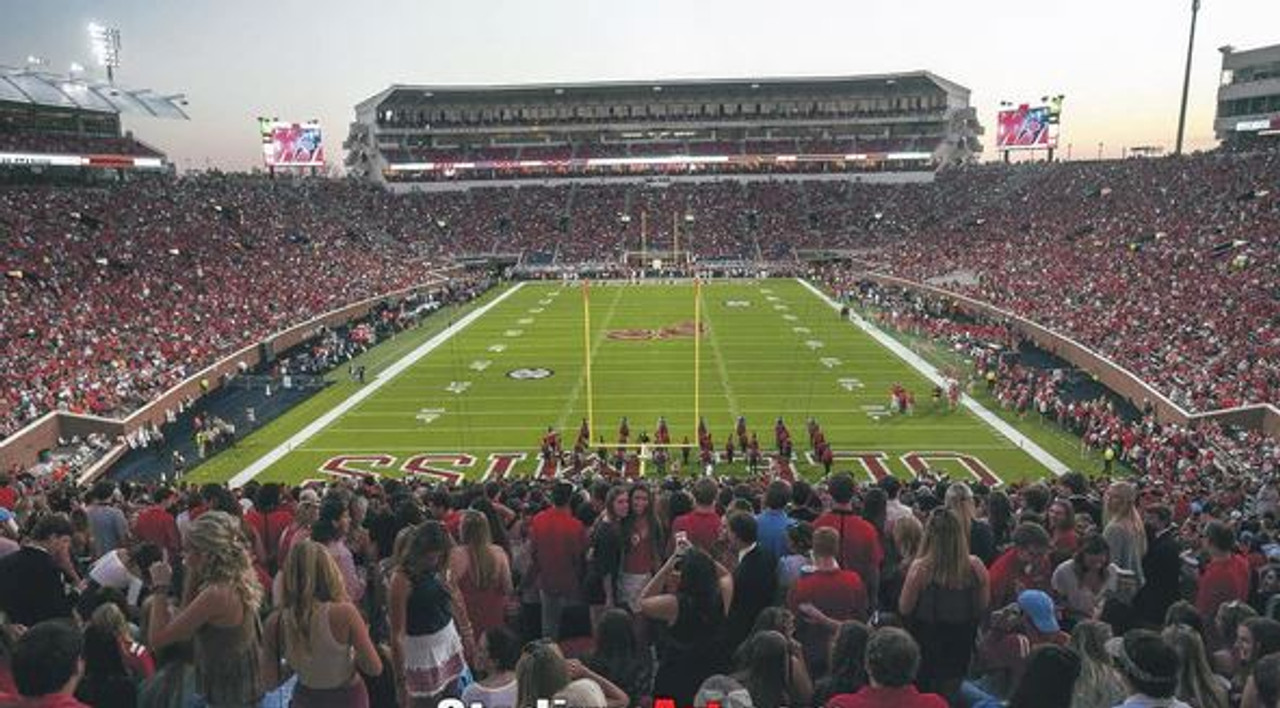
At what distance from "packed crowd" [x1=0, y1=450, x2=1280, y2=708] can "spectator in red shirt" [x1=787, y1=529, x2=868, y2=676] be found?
0.5 inches

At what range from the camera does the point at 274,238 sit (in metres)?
50.3

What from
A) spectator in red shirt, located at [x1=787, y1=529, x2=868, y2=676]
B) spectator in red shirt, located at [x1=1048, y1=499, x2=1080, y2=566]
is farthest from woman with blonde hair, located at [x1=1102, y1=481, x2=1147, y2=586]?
spectator in red shirt, located at [x1=787, y1=529, x2=868, y2=676]

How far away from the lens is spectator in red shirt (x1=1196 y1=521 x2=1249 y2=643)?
5699 mm

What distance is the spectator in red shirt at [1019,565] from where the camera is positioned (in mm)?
5551

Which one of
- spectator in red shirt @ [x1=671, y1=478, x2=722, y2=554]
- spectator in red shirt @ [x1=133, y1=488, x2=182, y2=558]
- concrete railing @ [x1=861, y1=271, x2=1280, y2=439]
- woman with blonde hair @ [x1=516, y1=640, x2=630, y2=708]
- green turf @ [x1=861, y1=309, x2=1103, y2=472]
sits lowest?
green turf @ [x1=861, y1=309, x2=1103, y2=472]

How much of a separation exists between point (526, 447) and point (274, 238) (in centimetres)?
3438

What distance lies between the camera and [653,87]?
84688 mm

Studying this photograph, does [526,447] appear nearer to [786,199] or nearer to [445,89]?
[786,199]

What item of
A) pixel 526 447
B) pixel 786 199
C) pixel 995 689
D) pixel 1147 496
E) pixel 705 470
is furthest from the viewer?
pixel 786 199

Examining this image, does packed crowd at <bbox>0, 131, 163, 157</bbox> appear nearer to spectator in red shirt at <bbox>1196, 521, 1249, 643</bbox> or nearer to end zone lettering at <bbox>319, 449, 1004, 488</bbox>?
end zone lettering at <bbox>319, 449, 1004, 488</bbox>

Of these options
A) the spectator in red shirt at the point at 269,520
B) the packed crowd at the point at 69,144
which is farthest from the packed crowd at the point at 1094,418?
the packed crowd at the point at 69,144

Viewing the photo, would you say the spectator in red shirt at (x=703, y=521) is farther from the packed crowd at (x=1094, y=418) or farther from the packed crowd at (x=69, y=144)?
the packed crowd at (x=69, y=144)

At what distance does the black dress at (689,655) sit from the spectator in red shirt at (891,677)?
992mm

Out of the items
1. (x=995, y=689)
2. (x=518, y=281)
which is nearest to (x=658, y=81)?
(x=518, y=281)
